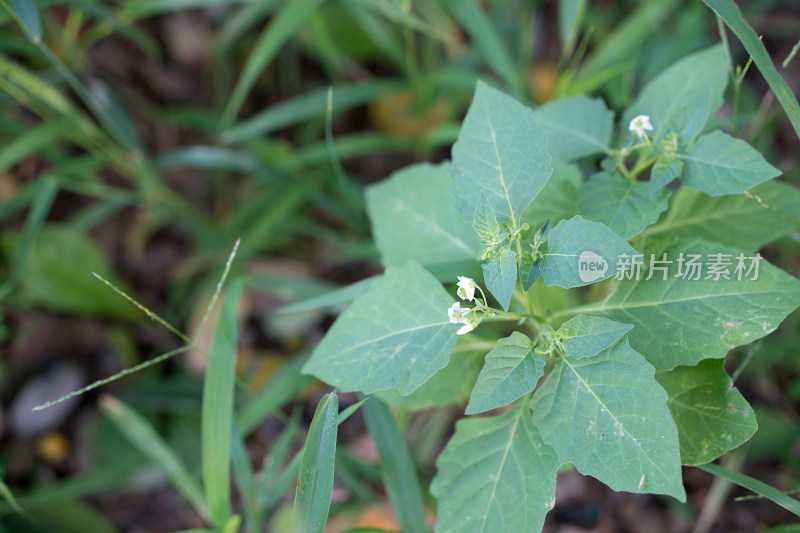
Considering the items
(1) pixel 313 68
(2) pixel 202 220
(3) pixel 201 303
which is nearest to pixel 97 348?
(3) pixel 201 303

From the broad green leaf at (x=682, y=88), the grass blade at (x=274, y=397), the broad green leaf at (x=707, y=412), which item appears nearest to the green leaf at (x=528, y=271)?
the broad green leaf at (x=707, y=412)

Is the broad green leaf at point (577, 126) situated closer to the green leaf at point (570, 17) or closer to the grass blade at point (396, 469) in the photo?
the green leaf at point (570, 17)

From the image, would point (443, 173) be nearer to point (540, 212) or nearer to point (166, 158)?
point (540, 212)

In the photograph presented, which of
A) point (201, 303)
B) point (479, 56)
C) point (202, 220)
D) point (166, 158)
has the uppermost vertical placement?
point (479, 56)

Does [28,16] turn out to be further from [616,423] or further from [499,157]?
[616,423]

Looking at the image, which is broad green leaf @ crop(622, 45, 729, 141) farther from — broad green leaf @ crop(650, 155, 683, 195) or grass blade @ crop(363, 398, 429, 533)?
grass blade @ crop(363, 398, 429, 533)

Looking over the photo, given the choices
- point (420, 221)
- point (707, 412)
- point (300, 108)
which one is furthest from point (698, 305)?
point (300, 108)

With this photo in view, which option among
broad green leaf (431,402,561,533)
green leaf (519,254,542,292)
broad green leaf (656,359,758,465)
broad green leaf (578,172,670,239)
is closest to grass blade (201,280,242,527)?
broad green leaf (431,402,561,533)
